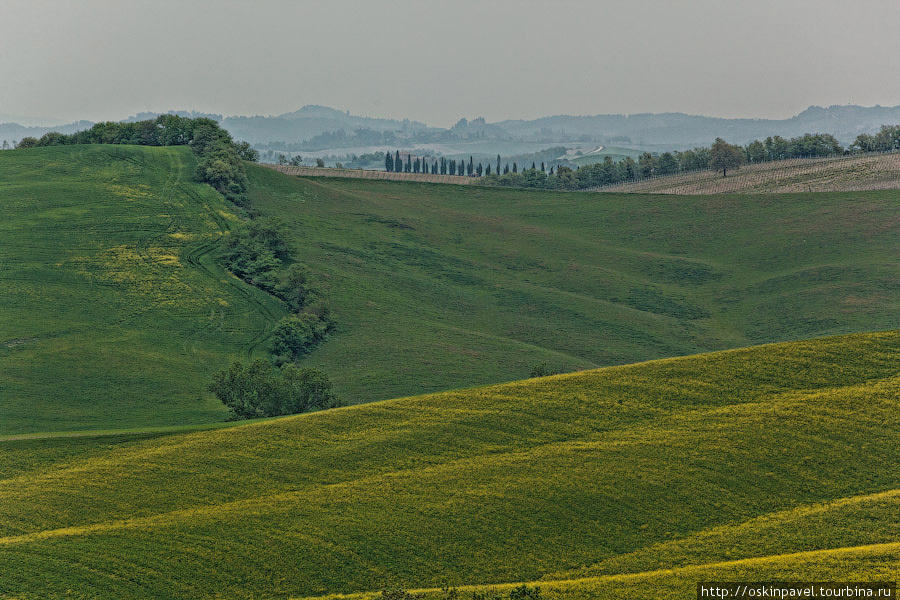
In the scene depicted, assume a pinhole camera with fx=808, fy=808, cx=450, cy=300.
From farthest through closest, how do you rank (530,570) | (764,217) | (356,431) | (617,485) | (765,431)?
(764,217) < (356,431) < (765,431) < (617,485) < (530,570)

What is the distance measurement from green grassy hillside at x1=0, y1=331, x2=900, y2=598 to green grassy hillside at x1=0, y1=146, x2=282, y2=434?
23562 mm

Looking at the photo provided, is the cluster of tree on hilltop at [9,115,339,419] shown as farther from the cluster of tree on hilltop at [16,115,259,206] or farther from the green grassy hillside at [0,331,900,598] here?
the green grassy hillside at [0,331,900,598]

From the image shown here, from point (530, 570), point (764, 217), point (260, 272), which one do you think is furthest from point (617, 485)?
point (764, 217)

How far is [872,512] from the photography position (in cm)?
4034

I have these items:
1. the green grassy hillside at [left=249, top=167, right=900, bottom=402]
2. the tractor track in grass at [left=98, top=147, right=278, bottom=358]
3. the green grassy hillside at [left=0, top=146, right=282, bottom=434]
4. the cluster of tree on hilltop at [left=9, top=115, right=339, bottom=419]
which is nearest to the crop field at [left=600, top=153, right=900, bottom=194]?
the green grassy hillside at [left=249, top=167, right=900, bottom=402]

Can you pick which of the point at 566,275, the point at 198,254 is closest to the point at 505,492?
the point at 198,254

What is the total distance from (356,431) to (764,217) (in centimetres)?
12879

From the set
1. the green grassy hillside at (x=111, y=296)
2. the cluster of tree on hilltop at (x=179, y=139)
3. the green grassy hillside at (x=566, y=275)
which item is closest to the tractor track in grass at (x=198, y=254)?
the green grassy hillside at (x=111, y=296)

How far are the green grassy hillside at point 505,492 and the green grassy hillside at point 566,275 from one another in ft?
108

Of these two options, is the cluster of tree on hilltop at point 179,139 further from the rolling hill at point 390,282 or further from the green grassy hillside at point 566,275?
the green grassy hillside at point 566,275

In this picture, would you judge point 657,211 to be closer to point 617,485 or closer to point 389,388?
point 389,388

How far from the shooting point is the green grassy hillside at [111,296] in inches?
2891

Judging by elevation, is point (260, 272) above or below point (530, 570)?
above

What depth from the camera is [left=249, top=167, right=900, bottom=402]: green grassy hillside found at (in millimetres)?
99750
